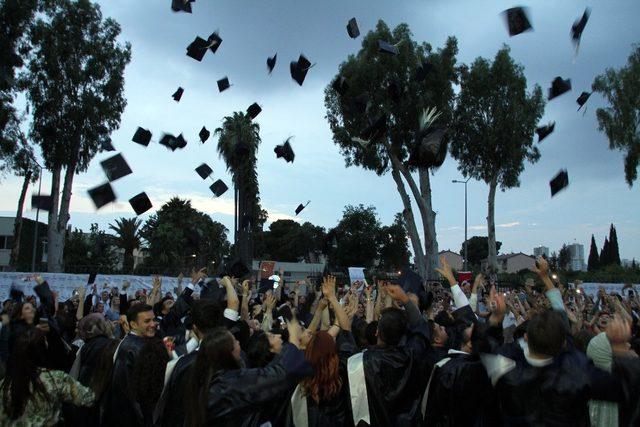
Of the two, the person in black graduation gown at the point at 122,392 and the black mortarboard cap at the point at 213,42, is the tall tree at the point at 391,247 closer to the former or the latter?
the black mortarboard cap at the point at 213,42

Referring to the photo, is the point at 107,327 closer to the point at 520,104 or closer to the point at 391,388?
the point at 391,388

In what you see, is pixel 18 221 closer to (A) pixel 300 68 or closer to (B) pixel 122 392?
(A) pixel 300 68

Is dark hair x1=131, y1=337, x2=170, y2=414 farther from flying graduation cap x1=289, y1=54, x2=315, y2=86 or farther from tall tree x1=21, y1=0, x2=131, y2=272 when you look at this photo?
tall tree x1=21, y1=0, x2=131, y2=272

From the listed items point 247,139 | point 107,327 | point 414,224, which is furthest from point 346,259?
point 107,327

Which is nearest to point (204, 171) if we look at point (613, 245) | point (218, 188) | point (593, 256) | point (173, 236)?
point (218, 188)

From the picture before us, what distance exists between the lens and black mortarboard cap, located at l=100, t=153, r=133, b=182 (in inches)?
323

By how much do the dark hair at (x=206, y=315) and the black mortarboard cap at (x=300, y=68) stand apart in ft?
28.9

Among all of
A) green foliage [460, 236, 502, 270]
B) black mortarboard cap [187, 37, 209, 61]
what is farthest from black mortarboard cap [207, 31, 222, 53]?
green foliage [460, 236, 502, 270]

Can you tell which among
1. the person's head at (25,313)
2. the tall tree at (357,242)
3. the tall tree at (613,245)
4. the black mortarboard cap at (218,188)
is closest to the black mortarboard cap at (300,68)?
the black mortarboard cap at (218,188)

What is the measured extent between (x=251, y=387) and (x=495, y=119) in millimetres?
28664

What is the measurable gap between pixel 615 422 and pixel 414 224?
25.9 m

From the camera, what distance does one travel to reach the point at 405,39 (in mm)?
27766

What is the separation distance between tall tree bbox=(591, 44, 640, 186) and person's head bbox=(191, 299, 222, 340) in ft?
98.0

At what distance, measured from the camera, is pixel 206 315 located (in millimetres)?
3947
